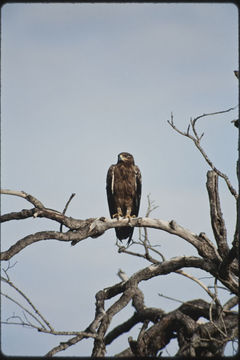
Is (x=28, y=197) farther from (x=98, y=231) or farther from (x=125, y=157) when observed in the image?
(x=125, y=157)

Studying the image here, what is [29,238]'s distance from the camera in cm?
528

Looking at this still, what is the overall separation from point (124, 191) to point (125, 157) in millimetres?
639

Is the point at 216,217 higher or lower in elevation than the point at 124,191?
lower

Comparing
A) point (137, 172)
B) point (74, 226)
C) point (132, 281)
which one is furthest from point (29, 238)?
point (137, 172)

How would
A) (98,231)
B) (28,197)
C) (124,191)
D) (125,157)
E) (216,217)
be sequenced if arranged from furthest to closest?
(125,157)
(124,191)
(216,217)
(98,231)
(28,197)

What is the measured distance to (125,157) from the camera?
909cm

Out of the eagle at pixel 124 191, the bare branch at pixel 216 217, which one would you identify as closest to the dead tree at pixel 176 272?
the bare branch at pixel 216 217

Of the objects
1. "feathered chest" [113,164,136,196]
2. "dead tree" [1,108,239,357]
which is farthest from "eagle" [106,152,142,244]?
"dead tree" [1,108,239,357]

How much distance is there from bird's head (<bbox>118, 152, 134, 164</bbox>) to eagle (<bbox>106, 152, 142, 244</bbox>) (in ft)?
0.24

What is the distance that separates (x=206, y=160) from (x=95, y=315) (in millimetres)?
2018

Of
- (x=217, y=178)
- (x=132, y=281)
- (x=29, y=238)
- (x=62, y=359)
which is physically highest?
(x=217, y=178)

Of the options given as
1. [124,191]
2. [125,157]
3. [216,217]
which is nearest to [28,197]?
[216,217]

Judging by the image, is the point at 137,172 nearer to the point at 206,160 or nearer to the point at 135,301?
the point at 135,301

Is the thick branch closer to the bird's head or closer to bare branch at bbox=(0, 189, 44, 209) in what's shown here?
bare branch at bbox=(0, 189, 44, 209)
